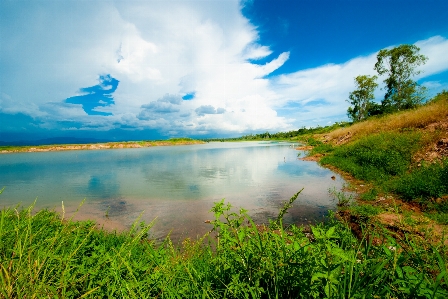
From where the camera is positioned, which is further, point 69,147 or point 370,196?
point 69,147

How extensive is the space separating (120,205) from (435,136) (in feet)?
67.5

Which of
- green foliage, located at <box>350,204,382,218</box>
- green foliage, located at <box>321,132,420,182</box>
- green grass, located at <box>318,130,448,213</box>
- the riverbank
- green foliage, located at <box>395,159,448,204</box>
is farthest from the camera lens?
green foliage, located at <box>321,132,420,182</box>

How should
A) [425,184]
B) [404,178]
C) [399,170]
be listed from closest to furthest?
1. [425,184]
2. [404,178]
3. [399,170]

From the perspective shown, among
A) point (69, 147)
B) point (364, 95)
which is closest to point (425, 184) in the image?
point (364, 95)

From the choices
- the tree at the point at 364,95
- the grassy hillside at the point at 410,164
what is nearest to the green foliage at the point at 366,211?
the grassy hillside at the point at 410,164

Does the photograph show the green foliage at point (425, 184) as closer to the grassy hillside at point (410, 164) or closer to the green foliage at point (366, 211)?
the grassy hillside at point (410, 164)

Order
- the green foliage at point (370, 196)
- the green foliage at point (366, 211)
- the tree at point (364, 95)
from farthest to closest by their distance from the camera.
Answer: the tree at point (364, 95)
the green foliage at point (370, 196)
the green foliage at point (366, 211)

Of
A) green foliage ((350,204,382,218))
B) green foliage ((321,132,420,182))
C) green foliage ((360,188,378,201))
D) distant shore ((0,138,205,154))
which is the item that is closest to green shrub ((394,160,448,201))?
green foliage ((360,188,378,201))

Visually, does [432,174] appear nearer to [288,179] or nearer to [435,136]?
[435,136]

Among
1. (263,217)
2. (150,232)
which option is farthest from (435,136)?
(150,232)

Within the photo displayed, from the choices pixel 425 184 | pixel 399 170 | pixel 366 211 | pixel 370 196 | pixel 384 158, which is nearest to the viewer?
pixel 366 211

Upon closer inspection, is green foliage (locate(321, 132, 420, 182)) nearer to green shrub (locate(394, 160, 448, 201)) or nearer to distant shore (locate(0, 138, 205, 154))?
green shrub (locate(394, 160, 448, 201))

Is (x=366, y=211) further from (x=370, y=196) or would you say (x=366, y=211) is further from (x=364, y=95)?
(x=364, y=95)

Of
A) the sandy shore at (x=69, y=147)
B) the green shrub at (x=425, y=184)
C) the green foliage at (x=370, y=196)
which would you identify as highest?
the sandy shore at (x=69, y=147)
